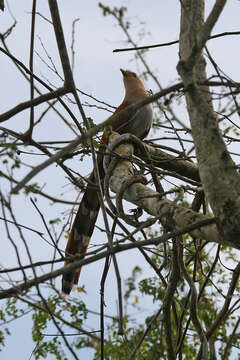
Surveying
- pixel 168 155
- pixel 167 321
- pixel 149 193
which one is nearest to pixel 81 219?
pixel 168 155

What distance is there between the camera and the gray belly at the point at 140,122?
12.9ft

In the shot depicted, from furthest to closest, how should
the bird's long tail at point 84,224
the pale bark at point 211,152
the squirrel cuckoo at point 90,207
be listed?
the bird's long tail at point 84,224, the squirrel cuckoo at point 90,207, the pale bark at point 211,152

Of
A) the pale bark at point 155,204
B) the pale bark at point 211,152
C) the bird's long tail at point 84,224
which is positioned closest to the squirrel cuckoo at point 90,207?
the bird's long tail at point 84,224

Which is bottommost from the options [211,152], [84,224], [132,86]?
[211,152]

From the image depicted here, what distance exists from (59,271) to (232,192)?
0.63 m

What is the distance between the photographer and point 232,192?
152cm

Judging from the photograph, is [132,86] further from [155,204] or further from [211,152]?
[211,152]

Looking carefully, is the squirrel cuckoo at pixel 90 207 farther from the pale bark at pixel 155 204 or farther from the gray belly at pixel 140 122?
the pale bark at pixel 155 204

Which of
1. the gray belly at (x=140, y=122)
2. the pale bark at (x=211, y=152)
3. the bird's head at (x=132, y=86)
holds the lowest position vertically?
the pale bark at (x=211, y=152)

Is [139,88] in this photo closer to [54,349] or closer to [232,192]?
[54,349]

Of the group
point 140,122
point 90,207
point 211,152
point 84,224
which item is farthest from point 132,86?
point 211,152

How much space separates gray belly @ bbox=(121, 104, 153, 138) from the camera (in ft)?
12.9

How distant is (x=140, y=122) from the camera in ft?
13.0

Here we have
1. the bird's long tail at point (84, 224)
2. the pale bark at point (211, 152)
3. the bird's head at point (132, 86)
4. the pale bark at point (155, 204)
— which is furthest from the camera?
the bird's head at point (132, 86)
